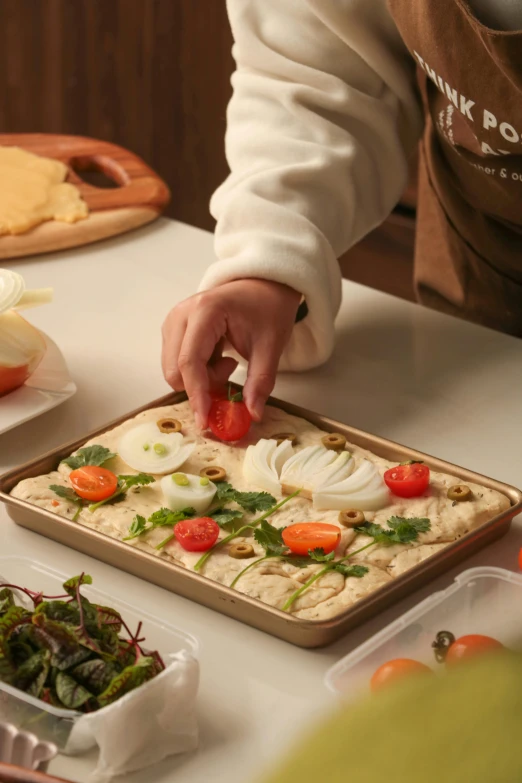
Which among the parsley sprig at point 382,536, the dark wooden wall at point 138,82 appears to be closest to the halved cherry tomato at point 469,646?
the parsley sprig at point 382,536

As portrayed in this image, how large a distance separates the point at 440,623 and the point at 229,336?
43 centimetres

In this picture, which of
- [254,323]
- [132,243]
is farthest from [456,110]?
[132,243]

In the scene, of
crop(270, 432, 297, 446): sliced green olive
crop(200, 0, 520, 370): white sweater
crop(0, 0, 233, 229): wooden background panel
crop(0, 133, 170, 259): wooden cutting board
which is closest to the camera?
crop(270, 432, 297, 446): sliced green olive

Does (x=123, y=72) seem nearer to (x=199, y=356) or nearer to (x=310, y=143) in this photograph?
(x=310, y=143)

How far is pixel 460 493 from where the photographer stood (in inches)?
29.7

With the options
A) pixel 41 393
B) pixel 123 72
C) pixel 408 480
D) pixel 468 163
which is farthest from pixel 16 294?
pixel 123 72

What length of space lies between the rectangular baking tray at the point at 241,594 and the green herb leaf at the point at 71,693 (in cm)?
14

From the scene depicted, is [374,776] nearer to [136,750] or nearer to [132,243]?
Result: [136,750]

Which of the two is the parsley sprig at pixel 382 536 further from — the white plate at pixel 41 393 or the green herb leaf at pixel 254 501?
the white plate at pixel 41 393

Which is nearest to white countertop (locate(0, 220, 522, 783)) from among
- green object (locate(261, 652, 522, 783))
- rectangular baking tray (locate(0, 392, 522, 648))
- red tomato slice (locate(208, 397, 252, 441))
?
rectangular baking tray (locate(0, 392, 522, 648))

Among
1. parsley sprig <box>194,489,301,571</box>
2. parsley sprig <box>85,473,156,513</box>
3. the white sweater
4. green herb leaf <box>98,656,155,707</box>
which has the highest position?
the white sweater

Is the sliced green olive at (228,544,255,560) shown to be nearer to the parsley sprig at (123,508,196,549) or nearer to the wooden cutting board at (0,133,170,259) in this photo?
the parsley sprig at (123,508,196,549)

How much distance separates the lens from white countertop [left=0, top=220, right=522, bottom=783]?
0.59 meters

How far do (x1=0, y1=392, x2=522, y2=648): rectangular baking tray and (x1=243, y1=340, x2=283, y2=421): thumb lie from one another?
9 cm
